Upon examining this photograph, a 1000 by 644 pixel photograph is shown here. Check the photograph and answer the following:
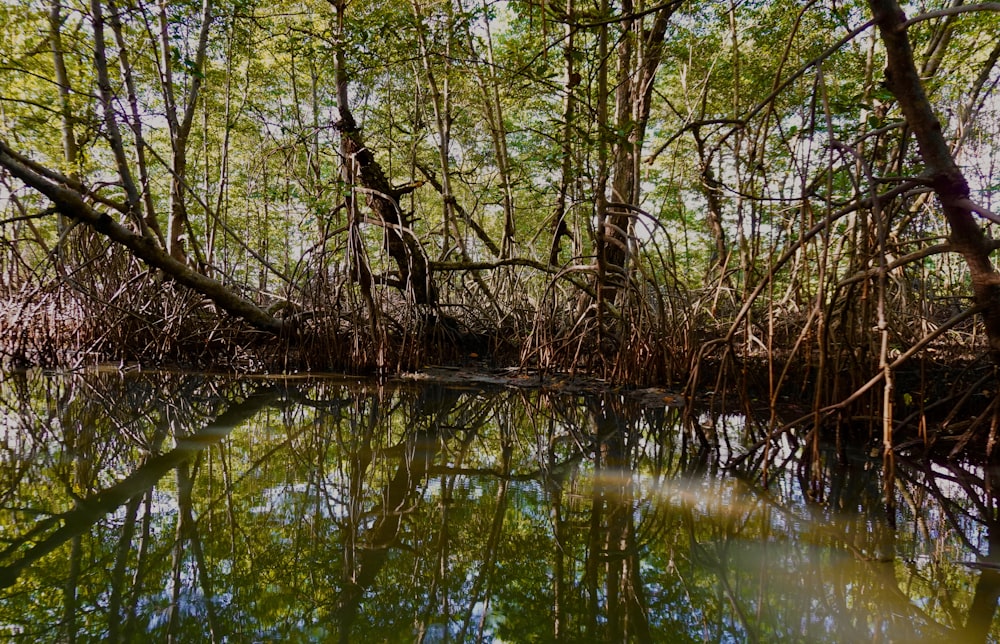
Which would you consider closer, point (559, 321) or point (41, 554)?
point (41, 554)

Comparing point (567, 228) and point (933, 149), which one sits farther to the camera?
point (567, 228)

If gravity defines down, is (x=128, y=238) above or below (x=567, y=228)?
below

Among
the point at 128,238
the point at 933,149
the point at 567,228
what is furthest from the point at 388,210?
the point at 933,149

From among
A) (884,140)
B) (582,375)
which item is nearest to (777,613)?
(884,140)

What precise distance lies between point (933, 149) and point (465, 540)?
195 cm

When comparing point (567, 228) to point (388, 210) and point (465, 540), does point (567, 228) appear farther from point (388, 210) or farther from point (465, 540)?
point (465, 540)

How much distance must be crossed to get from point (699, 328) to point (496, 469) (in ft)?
10.1

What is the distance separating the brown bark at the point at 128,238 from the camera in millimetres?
3746

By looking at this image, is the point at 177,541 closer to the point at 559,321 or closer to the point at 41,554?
the point at 41,554

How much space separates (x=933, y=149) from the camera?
1.99 m

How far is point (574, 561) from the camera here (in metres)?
1.43

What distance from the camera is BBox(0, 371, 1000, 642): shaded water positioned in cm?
114

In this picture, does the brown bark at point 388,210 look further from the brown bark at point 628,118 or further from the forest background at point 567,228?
the brown bark at point 628,118

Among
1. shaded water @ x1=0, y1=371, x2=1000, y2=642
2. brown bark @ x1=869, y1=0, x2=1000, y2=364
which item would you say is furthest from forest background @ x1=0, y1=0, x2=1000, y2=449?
shaded water @ x1=0, y1=371, x2=1000, y2=642
